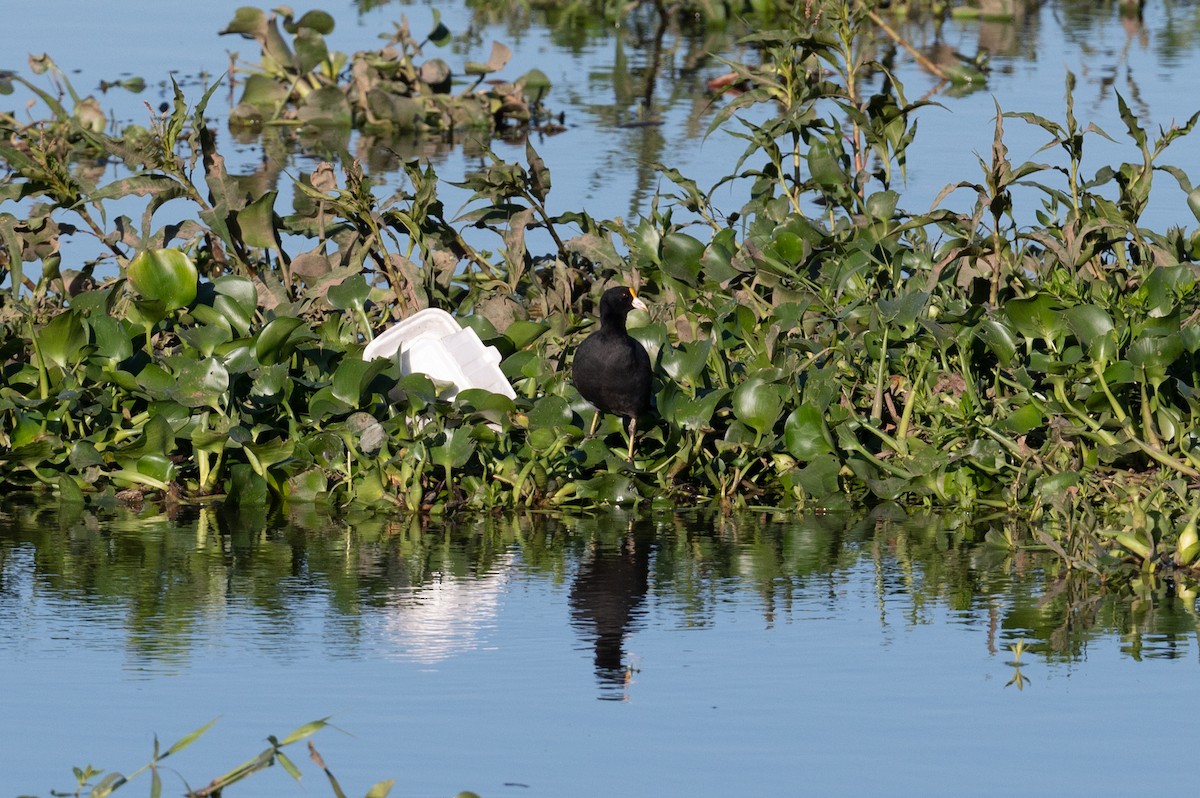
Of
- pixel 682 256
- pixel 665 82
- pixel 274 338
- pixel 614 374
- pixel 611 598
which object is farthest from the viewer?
pixel 665 82

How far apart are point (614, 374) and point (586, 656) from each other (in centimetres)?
153

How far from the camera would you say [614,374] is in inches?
242

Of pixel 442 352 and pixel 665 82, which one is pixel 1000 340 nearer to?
pixel 442 352

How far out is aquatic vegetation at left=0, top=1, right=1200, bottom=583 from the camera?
6078 millimetres

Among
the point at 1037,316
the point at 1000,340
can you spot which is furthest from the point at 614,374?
the point at 1037,316

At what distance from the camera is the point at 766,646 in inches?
192

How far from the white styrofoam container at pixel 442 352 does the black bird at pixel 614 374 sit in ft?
1.05

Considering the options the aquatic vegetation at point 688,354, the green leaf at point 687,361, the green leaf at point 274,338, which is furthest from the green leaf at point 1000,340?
the green leaf at point 274,338

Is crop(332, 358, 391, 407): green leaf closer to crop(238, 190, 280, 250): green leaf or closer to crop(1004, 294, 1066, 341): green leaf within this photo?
crop(238, 190, 280, 250): green leaf

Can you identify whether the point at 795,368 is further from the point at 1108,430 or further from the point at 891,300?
the point at 1108,430

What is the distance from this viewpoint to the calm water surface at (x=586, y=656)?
13.4 feet

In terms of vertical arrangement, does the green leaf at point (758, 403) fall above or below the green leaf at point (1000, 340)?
below

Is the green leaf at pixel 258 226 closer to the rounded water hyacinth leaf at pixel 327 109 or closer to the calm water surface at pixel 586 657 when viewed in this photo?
the calm water surface at pixel 586 657

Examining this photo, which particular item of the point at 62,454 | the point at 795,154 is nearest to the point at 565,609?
the point at 62,454
